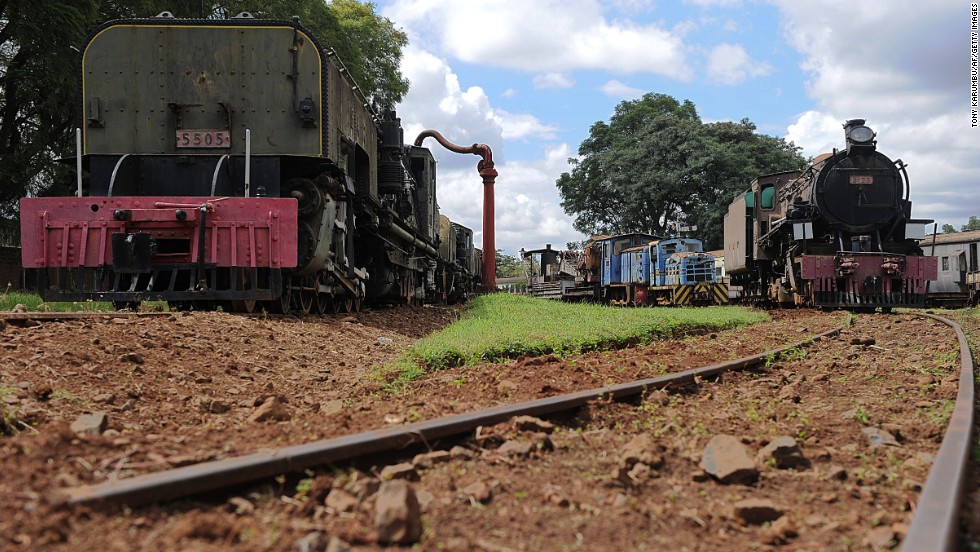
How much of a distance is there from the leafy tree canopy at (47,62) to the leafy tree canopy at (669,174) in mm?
20623

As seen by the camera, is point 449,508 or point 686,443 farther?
point 686,443

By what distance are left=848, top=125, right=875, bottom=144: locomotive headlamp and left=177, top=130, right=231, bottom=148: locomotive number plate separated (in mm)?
11351

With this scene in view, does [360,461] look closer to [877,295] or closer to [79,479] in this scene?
[79,479]

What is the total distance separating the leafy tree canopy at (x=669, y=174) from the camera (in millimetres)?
35469

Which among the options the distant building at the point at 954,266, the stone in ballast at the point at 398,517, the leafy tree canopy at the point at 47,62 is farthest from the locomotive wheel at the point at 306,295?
the distant building at the point at 954,266

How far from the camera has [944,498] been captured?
1.99 metres

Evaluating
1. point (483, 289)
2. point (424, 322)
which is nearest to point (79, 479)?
point (424, 322)

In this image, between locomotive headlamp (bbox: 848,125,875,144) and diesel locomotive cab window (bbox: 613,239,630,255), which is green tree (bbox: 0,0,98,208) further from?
diesel locomotive cab window (bbox: 613,239,630,255)

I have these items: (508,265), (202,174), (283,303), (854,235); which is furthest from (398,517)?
(508,265)

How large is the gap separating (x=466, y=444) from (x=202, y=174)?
21.9 ft

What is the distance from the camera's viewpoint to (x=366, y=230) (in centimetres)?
1184

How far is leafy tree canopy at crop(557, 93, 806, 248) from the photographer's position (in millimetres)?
35469

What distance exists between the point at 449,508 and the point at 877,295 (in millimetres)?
12675

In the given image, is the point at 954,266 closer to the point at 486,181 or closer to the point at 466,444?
the point at 486,181
